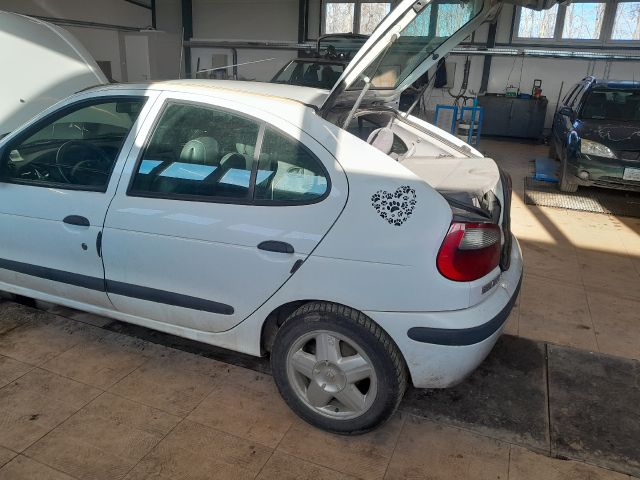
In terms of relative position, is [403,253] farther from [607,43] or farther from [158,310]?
[607,43]

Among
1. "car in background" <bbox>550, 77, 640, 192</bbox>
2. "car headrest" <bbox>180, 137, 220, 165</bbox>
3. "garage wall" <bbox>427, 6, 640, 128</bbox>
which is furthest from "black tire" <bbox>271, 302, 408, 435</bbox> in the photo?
"garage wall" <bbox>427, 6, 640, 128</bbox>

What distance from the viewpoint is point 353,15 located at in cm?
1484

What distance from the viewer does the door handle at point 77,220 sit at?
8.39 ft

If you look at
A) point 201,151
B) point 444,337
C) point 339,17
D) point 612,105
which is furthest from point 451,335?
point 339,17

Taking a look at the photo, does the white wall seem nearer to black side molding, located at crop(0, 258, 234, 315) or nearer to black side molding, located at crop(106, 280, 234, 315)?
black side molding, located at crop(0, 258, 234, 315)

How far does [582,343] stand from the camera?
3.23 m

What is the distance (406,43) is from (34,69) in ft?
12.8

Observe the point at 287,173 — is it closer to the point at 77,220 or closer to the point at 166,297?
the point at 166,297

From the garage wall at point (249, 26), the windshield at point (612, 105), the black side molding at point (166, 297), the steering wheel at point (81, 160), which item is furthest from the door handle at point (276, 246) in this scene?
the garage wall at point (249, 26)

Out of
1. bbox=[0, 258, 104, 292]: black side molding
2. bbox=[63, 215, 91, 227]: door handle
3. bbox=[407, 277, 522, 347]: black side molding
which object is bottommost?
bbox=[0, 258, 104, 292]: black side molding

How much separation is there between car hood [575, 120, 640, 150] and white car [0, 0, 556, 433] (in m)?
4.74

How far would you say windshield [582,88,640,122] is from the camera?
294 inches

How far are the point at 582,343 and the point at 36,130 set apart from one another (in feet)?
11.6

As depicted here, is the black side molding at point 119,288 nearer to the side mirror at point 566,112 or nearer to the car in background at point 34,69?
the car in background at point 34,69
